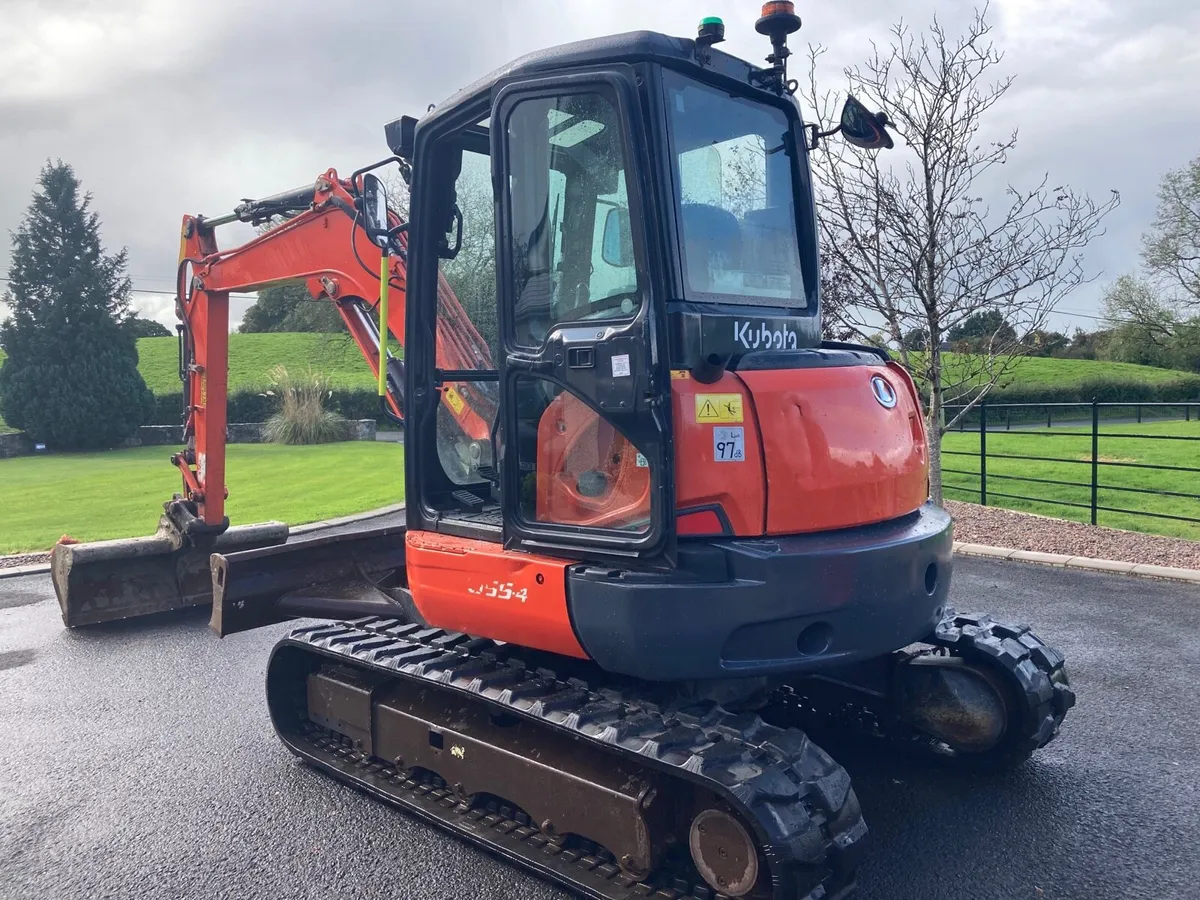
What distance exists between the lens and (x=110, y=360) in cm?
2820

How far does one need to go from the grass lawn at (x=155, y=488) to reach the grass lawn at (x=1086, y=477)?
366 inches

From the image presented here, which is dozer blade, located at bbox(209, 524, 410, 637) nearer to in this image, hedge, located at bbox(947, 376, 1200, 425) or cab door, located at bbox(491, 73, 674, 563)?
cab door, located at bbox(491, 73, 674, 563)

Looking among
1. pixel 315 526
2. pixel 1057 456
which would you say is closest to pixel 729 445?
pixel 315 526

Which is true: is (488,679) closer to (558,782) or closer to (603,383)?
(558,782)

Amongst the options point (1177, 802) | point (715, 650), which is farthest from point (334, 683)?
point (1177, 802)

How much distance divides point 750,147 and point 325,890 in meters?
3.26

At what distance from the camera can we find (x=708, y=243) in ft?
10.8

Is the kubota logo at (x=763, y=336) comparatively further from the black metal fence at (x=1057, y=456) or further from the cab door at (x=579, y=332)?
the black metal fence at (x=1057, y=456)

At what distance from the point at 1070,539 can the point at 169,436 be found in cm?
2637

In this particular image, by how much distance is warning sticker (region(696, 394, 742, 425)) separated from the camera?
3.11m

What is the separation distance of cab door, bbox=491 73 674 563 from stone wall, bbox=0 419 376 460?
2476 cm

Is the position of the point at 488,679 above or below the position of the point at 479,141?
below

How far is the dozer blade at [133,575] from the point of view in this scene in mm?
7273

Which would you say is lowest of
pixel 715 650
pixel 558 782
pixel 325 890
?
pixel 325 890
